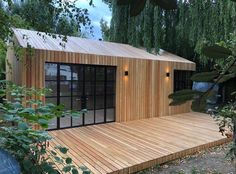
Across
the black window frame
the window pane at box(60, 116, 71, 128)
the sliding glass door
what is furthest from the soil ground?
the black window frame

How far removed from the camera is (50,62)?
5762 millimetres

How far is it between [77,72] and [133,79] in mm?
1787

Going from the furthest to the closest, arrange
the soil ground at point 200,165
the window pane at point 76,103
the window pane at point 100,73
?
1. the window pane at point 100,73
2. the window pane at point 76,103
3. the soil ground at point 200,165

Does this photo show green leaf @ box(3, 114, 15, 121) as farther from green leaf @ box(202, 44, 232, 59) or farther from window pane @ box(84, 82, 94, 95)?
window pane @ box(84, 82, 94, 95)

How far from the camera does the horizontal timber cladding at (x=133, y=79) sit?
557 centimetres

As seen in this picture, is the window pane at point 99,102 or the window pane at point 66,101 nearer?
the window pane at point 66,101

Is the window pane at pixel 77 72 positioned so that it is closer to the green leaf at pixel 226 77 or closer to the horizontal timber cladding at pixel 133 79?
the horizontal timber cladding at pixel 133 79

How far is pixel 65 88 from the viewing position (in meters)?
6.12

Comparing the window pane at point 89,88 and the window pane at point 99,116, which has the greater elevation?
the window pane at point 89,88

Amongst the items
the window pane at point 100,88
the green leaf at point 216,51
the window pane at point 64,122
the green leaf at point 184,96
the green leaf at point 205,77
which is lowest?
the window pane at point 64,122

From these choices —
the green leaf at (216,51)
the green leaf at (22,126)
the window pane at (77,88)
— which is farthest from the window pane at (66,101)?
the green leaf at (216,51)

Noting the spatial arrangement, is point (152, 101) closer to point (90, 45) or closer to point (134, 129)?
point (134, 129)

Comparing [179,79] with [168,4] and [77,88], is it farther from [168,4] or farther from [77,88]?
[168,4]

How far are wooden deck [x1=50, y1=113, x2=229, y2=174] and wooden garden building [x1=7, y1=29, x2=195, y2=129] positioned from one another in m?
0.51
